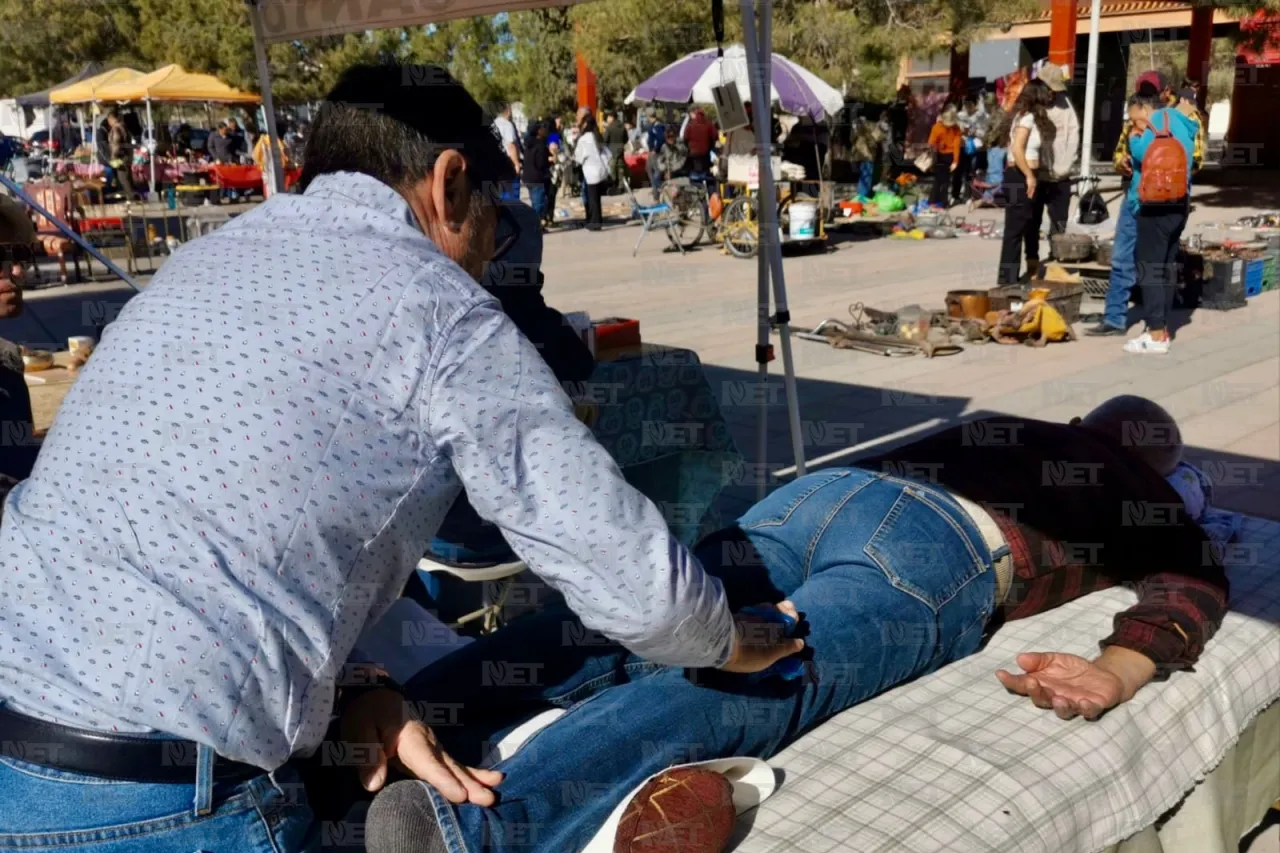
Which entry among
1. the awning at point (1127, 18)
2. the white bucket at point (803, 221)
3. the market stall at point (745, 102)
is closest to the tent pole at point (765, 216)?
the market stall at point (745, 102)

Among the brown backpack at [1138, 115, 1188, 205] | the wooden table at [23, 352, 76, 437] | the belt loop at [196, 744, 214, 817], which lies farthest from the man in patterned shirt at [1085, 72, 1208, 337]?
the belt loop at [196, 744, 214, 817]

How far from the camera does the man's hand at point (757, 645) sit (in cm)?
199

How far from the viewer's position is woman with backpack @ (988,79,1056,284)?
30.2 feet

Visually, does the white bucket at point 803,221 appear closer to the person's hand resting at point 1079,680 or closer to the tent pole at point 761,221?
the tent pole at point 761,221

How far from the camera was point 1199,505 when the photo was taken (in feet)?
10.3

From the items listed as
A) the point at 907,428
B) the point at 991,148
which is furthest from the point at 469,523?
the point at 991,148

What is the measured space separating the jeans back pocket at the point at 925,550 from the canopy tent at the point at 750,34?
165 cm

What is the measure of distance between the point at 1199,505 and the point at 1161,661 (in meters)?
0.88

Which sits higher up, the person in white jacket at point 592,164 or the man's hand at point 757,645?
the person in white jacket at point 592,164

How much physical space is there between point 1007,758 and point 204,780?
142 centimetres

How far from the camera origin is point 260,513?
1.40 m

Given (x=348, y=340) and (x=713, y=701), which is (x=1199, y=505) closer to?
(x=713, y=701)

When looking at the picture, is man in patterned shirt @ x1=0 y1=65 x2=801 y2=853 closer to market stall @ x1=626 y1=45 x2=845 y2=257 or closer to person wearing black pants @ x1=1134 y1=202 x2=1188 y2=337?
person wearing black pants @ x1=1134 y1=202 x2=1188 y2=337

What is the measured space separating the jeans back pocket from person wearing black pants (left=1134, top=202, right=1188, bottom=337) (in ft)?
18.7
